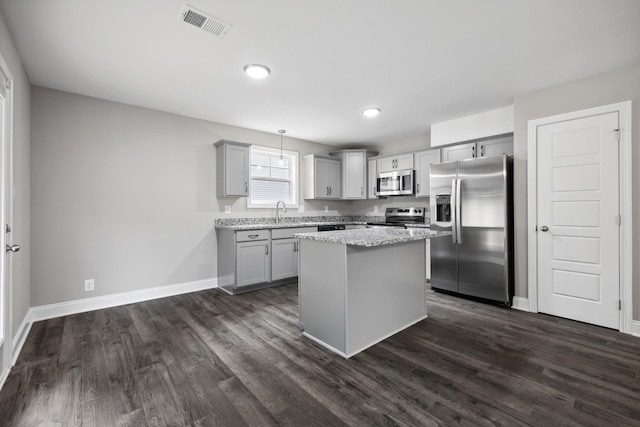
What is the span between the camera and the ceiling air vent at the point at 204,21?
1992 mm

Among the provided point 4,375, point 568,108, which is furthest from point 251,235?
point 568,108

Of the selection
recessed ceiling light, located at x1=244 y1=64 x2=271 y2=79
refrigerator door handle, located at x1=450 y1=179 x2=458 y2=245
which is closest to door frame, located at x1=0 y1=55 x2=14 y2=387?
recessed ceiling light, located at x1=244 y1=64 x2=271 y2=79

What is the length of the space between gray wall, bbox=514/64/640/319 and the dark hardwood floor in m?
0.77

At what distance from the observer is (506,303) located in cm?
340

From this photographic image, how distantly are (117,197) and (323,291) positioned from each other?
2.85 metres

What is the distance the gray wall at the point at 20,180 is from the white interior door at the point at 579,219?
4811 millimetres

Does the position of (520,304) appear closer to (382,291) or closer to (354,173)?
(382,291)

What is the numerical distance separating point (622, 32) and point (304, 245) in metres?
2.99

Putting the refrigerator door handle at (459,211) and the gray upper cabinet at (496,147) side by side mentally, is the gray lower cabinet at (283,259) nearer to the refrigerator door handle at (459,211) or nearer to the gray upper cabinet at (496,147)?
the refrigerator door handle at (459,211)

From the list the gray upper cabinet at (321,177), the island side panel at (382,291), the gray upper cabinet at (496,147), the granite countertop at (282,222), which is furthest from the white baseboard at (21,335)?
the gray upper cabinet at (496,147)

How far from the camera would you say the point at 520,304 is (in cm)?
338

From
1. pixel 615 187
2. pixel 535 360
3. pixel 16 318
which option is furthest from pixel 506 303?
pixel 16 318

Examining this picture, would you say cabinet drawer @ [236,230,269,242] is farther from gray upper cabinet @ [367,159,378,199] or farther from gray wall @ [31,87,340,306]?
gray upper cabinet @ [367,159,378,199]

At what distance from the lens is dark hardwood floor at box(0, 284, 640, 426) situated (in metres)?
1.66
